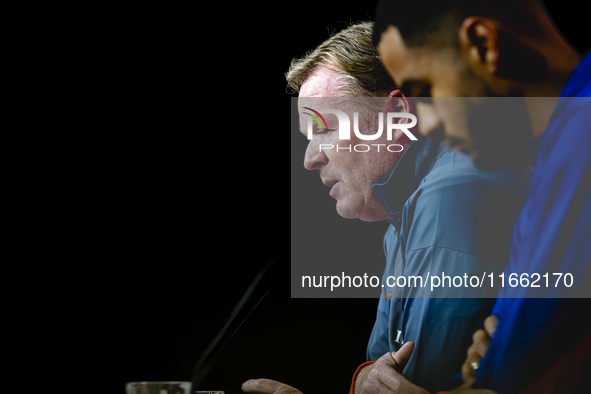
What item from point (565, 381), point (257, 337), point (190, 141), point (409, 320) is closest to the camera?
point (565, 381)

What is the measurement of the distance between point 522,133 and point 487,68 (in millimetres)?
215

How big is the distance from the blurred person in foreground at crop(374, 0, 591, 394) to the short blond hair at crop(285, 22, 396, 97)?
46mm

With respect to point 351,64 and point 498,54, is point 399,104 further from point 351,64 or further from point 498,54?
point 498,54

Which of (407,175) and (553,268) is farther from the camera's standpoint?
(407,175)

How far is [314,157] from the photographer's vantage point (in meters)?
1.52

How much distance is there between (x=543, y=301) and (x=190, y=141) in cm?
124

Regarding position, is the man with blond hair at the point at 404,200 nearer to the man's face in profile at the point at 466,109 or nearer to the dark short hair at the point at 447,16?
the man's face in profile at the point at 466,109

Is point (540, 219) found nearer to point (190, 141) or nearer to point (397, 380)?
point (397, 380)

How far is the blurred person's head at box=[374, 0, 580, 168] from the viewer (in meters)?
1.34

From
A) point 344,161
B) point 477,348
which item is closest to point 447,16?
point 344,161

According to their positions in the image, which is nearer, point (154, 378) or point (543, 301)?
point (543, 301)

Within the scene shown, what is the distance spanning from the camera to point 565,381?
1.22 meters

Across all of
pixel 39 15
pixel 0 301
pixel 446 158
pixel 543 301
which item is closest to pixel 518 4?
pixel 446 158

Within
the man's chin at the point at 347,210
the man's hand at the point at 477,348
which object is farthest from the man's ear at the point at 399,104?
the man's hand at the point at 477,348
